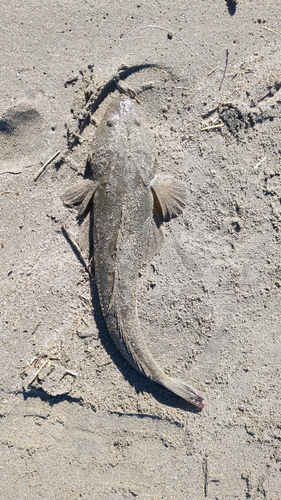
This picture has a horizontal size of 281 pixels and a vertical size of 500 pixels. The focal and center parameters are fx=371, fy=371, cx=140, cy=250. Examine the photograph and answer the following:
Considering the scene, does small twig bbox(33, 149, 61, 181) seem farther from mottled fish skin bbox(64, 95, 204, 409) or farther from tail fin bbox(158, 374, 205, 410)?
tail fin bbox(158, 374, 205, 410)

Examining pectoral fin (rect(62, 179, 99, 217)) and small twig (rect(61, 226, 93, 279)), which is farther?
small twig (rect(61, 226, 93, 279))

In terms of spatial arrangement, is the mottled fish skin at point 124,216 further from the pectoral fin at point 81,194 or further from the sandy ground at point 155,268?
the sandy ground at point 155,268

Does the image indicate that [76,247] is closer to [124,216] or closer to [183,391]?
[124,216]

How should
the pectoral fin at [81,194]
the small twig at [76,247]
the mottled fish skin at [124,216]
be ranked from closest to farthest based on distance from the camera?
the mottled fish skin at [124,216] → the pectoral fin at [81,194] → the small twig at [76,247]

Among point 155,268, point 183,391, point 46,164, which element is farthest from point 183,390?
point 46,164

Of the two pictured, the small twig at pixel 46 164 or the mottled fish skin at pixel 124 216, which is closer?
the mottled fish skin at pixel 124 216

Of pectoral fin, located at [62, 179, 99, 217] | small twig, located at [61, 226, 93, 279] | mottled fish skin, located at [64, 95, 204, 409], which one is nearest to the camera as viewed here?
mottled fish skin, located at [64, 95, 204, 409]

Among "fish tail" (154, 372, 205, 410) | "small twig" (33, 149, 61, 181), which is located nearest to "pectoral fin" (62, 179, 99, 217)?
"small twig" (33, 149, 61, 181)

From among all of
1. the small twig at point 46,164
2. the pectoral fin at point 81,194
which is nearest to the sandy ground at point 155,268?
the small twig at point 46,164
